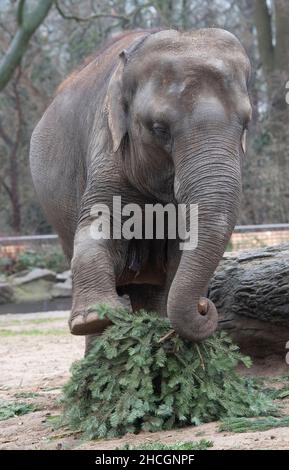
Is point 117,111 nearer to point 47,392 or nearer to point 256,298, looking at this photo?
point 256,298

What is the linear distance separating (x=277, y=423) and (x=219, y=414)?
54cm

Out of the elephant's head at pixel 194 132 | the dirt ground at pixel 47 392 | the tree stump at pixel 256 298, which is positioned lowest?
the dirt ground at pixel 47 392

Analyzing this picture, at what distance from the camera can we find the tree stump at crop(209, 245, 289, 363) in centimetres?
731

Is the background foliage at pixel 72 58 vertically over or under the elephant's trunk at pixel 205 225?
over

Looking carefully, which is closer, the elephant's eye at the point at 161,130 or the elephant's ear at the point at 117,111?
the elephant's eye at the point at 161,130

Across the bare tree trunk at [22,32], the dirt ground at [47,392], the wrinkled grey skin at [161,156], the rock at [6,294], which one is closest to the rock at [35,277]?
the rock at [6,294]

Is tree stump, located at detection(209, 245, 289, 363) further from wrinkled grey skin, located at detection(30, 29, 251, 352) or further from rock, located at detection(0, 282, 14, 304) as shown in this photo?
rock, located at detection(0, 282, 14, 304)

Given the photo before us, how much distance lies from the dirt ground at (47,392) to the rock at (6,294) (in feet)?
10.5

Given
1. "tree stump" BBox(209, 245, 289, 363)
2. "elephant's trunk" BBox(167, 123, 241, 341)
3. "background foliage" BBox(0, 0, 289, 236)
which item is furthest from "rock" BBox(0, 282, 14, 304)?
"elephant's trunk" BBox(167, 123, 241, 341)

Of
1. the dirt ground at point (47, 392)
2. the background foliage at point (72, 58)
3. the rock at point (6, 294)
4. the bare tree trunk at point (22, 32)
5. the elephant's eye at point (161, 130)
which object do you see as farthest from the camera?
the background foliage at point (72, 58)

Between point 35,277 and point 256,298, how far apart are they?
41.4 feet

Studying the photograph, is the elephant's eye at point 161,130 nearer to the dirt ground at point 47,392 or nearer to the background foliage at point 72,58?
the dirt ground at point 47,392

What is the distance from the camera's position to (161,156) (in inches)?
239

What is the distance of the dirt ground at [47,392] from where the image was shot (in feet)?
16.3
